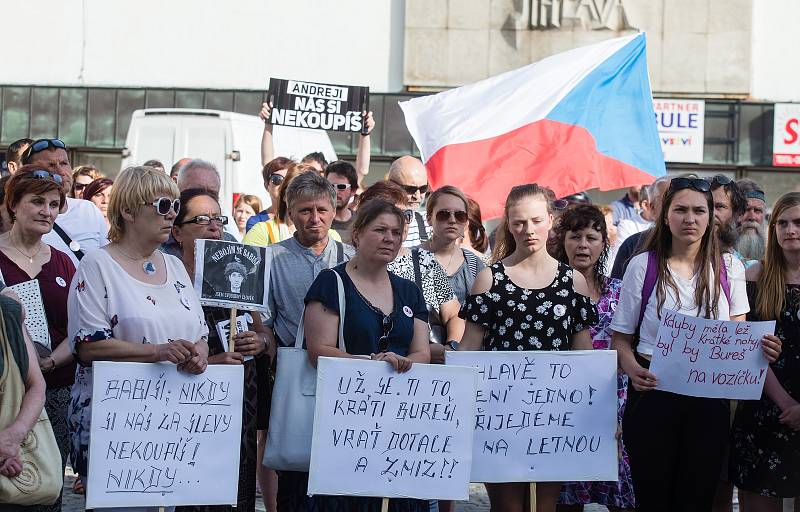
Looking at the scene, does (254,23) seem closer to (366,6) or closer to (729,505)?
(366,6)

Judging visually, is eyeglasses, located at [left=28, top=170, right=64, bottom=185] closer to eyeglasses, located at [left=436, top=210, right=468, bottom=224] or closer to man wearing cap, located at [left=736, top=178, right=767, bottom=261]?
eyeglasses, located at [left=436, top=210, right=468, bottom=224]

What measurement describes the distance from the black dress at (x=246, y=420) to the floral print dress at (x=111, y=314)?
1.95 feet

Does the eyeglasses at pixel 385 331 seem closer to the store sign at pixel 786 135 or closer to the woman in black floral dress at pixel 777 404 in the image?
the woman in black floral dress at pixel 777 404

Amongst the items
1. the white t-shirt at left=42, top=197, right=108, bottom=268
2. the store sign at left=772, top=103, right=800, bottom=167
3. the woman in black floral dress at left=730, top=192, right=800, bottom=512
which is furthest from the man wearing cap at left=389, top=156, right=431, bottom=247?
the store sign at left=772, top=103, right=800, bottom=167

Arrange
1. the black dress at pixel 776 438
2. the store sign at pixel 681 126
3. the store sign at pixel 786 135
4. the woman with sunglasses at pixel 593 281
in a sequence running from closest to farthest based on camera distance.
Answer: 1. the black dress at pixel 776 438
2. the woman with sunglasses at pixel 593 281
3. the store sign at pixel 681 126
4. the store sign at pixel 786 135

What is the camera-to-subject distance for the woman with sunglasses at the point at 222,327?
6.25 meters

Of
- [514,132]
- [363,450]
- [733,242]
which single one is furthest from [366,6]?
[363,450]

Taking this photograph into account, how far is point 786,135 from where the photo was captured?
76.5ft

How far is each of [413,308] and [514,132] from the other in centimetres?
434

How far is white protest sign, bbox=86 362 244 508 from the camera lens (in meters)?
5.47

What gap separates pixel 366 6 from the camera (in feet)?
78.9

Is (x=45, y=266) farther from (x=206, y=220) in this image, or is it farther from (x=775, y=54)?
(x=775, y=54)

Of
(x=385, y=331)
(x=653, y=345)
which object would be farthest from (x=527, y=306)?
(x=385, y=331)

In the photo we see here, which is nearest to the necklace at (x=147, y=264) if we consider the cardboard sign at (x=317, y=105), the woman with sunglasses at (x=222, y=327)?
the woman with sunglasses at (x=222, y=327)
